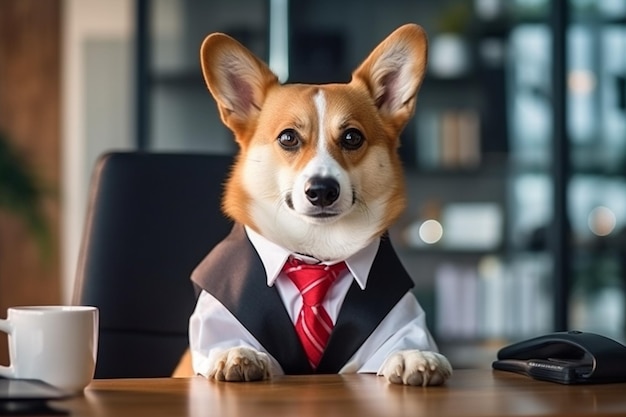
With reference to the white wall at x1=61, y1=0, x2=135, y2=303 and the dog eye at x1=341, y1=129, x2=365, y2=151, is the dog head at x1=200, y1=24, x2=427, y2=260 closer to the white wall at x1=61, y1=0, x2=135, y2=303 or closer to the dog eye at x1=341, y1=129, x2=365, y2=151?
the dog eye at x1=341, y1=129, x2=365, y2=151

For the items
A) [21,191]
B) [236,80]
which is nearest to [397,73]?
[236,80]

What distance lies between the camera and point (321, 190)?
4.57 feet

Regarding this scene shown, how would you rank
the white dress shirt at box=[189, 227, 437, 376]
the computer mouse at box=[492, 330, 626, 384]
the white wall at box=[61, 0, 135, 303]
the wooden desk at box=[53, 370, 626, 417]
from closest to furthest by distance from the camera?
1. the wooden desk at box=[53, 370, 626, 417]
2. the computer mouse at box=[492, 330, 626, 384]
3. the white dress shirt at box=[189, 227, 437, 376]
4. the white wall at box=[61, 0, 135, 303]

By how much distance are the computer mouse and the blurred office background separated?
2355 millimetres

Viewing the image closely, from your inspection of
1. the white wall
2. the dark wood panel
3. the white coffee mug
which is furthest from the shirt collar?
the dark wood panel

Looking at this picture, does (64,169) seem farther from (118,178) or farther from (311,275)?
(311,275)

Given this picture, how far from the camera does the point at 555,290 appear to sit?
356cm

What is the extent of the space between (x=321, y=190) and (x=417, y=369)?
1.12 feet

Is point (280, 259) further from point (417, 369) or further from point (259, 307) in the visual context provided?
point (417, 369)

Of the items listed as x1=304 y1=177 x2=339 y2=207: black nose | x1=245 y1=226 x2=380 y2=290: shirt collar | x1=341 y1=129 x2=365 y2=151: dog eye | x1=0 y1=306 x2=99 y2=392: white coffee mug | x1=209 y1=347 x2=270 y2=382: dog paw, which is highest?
x1=341 y1=129 x2=365 y2=151: dog eye

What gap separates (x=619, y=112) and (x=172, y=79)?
5.73 feet

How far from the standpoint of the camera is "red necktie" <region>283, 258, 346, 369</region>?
1.39m

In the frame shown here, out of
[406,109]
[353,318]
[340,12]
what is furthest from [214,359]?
[340,12]

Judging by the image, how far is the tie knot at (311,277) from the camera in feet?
4.58
